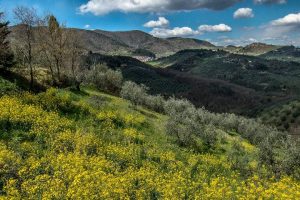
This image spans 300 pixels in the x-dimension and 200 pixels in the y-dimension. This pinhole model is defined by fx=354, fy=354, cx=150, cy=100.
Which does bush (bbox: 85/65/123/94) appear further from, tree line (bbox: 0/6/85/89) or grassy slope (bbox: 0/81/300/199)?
grassy slope (bbox: 0/81/300/199)

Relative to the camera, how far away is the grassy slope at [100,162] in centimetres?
1865

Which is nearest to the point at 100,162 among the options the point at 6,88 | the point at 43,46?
the point at 6,88

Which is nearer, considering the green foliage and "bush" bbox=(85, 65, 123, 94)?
the green foliage

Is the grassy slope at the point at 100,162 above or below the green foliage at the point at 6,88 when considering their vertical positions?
below

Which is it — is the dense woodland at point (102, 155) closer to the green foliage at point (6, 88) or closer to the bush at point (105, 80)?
the green foliage at point (6, 88)

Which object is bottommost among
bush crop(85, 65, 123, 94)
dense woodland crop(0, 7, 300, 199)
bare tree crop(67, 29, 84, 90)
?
dense woodland crop(0, 7, 300, 199)

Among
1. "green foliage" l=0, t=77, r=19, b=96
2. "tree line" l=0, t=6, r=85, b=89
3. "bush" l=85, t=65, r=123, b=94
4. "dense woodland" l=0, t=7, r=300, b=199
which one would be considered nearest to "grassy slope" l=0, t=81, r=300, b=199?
"dense woodland" l=0, t=7, r=300, b=199

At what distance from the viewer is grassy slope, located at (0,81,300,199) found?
18.7 meters

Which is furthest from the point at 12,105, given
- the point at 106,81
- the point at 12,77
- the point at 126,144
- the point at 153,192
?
the point at 106,81

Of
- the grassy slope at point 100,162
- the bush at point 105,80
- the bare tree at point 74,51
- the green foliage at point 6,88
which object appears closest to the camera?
the grassy slope at point 100,162

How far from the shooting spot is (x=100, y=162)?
76.3ft

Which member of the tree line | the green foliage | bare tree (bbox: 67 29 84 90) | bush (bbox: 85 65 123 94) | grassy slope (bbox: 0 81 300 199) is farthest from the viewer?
bush (bbox: 85 65 123 94)

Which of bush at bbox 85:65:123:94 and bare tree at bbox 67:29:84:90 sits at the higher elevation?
bare tree at bbox 67:29:84:90

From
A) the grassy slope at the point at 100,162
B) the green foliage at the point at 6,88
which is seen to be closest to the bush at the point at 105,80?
the grassy slope at the point at 100,162
